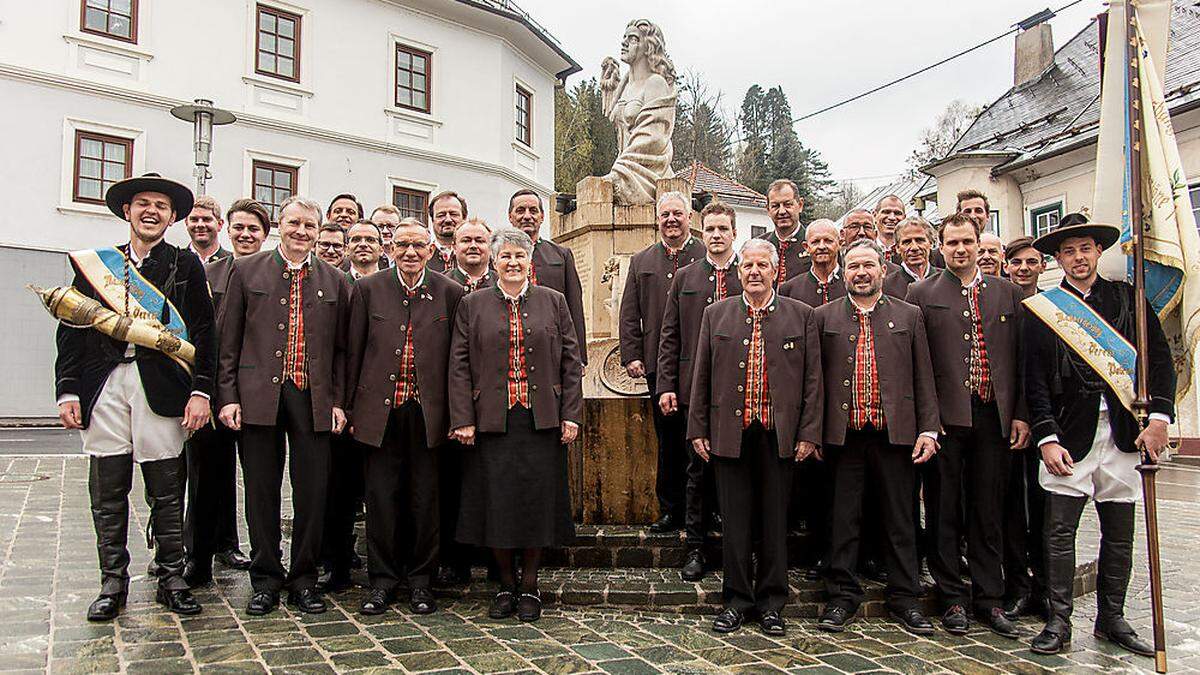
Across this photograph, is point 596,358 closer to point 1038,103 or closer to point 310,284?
point 310,284

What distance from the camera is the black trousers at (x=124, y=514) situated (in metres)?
4.59

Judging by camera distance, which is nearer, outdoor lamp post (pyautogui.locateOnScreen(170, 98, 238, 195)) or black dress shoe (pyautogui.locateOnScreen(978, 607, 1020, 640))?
black dress shoe (pyautogui.locateOnScreen(978, 607, 1020, 640))

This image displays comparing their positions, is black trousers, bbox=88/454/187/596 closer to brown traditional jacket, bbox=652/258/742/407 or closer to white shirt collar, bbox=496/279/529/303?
white shirt collar, bbox=496/279/529/303

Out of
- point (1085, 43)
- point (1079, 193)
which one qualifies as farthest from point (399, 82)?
point (1085, 43)

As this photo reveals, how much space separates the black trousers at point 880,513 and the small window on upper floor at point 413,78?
18962 millimetres

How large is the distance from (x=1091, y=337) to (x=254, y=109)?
18574 millimetres

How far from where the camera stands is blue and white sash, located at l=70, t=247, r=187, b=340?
457cm

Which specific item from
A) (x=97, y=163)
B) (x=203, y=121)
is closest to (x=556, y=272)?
(x=203, y=121)

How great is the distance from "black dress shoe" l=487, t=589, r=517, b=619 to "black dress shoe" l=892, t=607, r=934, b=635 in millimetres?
2066

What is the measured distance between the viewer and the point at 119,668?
12.5 ft

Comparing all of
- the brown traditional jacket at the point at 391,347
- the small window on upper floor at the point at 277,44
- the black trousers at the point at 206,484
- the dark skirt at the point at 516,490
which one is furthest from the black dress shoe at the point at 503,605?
the small window on upper floor at the point at 277,44

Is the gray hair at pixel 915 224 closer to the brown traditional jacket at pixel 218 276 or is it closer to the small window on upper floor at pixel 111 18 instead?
the brown traditional jacket at pixel 218 276

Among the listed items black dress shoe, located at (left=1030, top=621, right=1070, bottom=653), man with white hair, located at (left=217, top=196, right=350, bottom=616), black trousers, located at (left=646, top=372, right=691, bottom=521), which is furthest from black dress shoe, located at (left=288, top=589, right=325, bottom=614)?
black dress shoe, located at (left=1030, top=621, right=1070, bottom=653)

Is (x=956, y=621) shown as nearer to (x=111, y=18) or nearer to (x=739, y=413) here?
(x=739, y=413)
